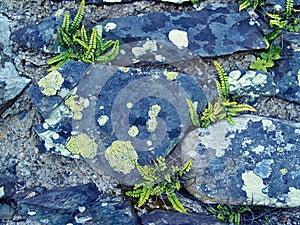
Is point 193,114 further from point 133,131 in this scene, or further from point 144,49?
point 144,49

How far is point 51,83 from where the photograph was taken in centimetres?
560

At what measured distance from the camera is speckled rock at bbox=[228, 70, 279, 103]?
577 centimetres

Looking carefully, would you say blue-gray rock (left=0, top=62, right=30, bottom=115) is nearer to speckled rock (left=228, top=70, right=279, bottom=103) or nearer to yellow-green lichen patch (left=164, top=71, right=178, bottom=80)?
yellow-green lichen patch (left=164, top=71, right=178, bottom=80)

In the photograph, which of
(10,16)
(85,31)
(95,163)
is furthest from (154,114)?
(10,16)

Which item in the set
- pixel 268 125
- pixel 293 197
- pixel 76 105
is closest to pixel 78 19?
pixel 76 105

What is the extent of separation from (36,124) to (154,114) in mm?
1368

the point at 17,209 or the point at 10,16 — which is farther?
the point at 10,16

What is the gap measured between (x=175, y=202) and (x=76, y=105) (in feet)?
5.05

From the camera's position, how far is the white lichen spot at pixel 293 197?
555 centimetres

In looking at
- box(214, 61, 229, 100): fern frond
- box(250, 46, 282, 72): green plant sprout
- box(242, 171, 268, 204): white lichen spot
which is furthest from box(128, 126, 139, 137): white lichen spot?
box(250, 46, 282, 72): green plant sprout

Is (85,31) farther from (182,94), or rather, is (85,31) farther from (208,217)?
(208,217)

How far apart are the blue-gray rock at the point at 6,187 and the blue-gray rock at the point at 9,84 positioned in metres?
0.83

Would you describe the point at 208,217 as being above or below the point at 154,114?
below

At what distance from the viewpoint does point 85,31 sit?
5.62 meters
